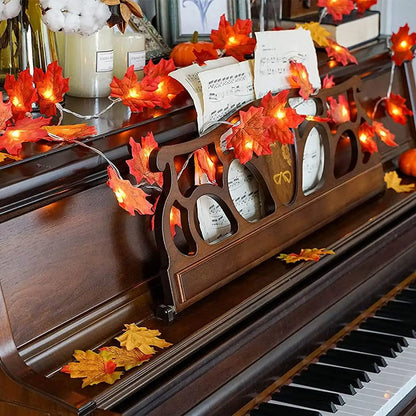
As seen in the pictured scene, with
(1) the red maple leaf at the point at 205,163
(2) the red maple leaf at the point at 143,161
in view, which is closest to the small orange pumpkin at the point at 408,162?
(1) the red maple leaf at the point at 205,163

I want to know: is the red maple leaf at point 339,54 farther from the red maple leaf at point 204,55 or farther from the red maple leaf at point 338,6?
the red maple leaf at point 204,55

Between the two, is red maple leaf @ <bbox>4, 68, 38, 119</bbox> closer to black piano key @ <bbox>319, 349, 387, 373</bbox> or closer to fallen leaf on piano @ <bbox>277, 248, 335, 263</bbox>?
fallen leaf on piano @ <bbox>277, 248, 335, 263</bbox>

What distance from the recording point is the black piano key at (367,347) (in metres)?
1.99

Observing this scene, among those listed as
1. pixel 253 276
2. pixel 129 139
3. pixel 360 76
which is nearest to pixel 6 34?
pixel 129 139

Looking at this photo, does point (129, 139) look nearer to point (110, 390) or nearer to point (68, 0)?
point (68, 0)

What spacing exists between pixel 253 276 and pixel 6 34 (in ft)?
2.43

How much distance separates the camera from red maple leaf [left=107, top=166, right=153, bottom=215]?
5.14ft

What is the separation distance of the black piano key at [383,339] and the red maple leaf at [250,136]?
0.52 meters

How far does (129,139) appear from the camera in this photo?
1695 mm

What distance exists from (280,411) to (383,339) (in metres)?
0.43

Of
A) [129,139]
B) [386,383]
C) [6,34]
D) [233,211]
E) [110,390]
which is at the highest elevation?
[6,34]

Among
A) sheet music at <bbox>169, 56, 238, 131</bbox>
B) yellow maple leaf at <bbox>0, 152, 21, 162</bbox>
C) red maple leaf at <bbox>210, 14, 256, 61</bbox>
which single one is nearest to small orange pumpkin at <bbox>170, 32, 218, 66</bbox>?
red maple leaf at <bbox>210, 14, 256, 61</bbox>

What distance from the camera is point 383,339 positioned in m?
2.06

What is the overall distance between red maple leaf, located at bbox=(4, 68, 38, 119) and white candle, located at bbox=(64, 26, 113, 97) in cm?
32
